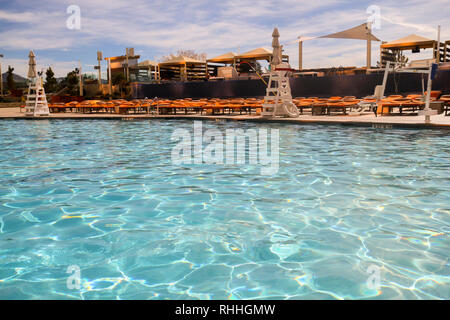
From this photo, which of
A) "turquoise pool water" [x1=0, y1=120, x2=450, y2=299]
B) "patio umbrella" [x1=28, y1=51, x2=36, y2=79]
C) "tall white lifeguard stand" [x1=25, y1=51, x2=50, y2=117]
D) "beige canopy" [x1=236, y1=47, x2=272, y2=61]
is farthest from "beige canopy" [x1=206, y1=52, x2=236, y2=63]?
"turquoise pool water" [x1=0, y1=120, x2=450, y2=299]

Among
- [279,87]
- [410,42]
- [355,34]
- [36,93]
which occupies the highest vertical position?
[355,34]

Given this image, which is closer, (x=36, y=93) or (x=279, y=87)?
(x=279, y=87)

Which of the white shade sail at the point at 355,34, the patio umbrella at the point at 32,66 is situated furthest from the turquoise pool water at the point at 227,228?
the white shade sail at the point at 355,34

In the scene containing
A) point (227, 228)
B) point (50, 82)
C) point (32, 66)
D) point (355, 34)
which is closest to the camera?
point (227, 228)

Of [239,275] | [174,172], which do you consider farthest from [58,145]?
[239,275]

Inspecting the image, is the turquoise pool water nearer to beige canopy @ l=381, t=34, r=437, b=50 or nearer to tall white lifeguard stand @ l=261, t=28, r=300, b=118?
tall white lifeguard stand @ l=261, t=28, r=300, b=118

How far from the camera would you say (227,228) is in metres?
3.39

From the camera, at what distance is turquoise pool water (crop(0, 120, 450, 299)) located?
2416 millimetres

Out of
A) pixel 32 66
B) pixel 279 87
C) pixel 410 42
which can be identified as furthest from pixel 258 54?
pixel 32 66

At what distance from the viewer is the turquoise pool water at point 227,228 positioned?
2.42 m

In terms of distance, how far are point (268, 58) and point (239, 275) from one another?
83.4ft

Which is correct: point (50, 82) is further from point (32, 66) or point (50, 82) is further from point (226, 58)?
point (32, 66)

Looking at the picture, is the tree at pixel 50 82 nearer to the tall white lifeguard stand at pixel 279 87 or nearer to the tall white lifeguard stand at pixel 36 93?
the tall white lifeguard stand at pixel 36 93
